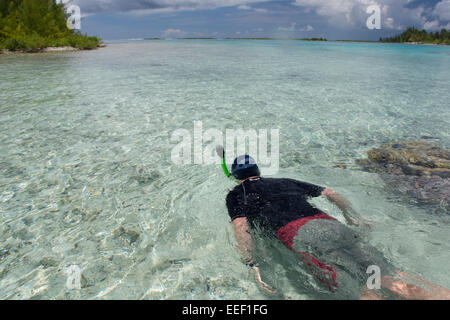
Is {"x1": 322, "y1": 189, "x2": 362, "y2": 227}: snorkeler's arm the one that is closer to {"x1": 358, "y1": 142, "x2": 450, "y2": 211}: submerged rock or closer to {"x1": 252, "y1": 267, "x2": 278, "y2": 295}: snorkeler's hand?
{"x1": 252, "y1": 267, "x2": 278, "y2": 295}: snorkeler's hand

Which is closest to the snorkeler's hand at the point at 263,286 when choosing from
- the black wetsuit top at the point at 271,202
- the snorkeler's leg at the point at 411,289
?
the black wetsuit top at the point at 271,202

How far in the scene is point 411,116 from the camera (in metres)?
8.41

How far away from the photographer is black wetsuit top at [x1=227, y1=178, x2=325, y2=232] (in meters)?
2.64

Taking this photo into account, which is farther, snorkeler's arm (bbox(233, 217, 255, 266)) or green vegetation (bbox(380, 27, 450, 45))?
green vegetation (bbox(380, 27, 450, 45))

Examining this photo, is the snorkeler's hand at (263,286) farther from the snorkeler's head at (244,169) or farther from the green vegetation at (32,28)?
the green vegetation at (32,28)

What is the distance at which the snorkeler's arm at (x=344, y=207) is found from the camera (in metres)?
3.13

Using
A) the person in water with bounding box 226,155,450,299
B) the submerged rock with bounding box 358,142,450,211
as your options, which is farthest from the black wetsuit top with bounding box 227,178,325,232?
the submerged rock with bounding box 358,142,450,211

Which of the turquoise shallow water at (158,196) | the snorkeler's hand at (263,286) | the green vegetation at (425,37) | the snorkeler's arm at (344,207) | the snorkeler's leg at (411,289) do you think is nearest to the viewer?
the snorkeler's leg at (411,289)

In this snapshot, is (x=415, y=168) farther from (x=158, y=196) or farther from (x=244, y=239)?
(x=158, y=196)

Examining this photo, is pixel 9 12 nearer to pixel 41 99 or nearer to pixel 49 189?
pixel 41 99

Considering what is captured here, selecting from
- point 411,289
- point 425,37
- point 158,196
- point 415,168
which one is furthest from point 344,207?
point 425,37

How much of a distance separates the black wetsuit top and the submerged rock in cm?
216

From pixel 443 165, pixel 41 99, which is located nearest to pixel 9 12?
pixel 41 99

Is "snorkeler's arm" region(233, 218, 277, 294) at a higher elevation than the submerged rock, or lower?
lower
